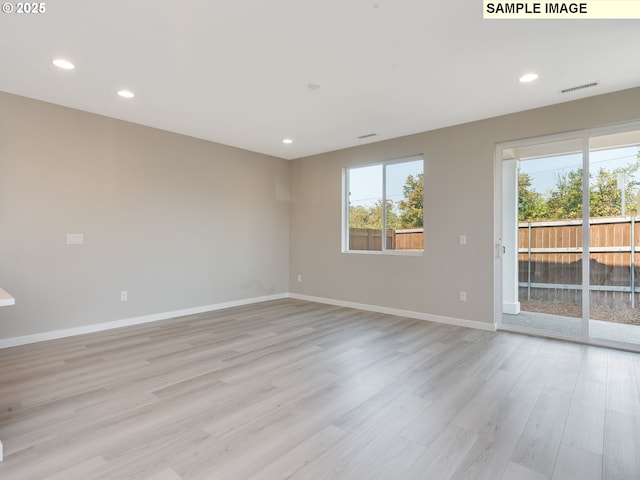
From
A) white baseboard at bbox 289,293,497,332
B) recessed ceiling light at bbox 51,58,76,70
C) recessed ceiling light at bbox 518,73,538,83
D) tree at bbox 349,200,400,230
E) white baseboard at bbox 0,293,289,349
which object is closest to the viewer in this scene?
recessed ceiling light at bbox 51,58,76,70

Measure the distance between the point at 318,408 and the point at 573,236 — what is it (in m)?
3.47

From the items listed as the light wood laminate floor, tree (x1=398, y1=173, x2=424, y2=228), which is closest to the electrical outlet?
the light wood laminate floor

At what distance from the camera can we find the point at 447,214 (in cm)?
454

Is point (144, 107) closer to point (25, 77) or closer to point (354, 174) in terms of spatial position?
point (25, 77)

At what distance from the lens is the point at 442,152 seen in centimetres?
457

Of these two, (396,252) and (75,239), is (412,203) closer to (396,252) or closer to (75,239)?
(396,252)

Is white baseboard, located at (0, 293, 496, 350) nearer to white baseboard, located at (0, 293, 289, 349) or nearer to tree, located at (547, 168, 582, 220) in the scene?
white baseboard, located at (0, 293, 289, 349)

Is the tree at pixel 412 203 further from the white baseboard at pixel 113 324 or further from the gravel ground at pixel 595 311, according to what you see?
the white baseboard at pixel 113 324

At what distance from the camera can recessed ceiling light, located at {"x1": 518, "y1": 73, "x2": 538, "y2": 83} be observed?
9.95 feet

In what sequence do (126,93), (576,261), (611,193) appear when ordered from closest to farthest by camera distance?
(126,93) → (611,193) → (576,261)

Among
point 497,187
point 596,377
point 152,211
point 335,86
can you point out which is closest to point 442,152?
point 497,187

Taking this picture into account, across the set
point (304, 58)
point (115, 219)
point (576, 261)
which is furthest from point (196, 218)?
point (576, 261)

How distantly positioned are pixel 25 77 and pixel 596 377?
5787 mm

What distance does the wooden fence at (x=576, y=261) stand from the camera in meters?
3.46
